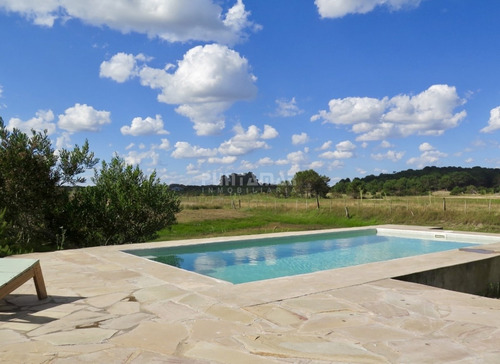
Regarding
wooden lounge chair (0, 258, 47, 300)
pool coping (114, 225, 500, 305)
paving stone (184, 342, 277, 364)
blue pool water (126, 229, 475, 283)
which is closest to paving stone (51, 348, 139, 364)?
paving stone (184, 342, 277, 364)

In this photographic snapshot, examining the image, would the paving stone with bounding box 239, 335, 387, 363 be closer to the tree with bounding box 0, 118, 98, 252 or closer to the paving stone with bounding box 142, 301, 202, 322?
the paving stone with bounding box 142, 301, 202, 322

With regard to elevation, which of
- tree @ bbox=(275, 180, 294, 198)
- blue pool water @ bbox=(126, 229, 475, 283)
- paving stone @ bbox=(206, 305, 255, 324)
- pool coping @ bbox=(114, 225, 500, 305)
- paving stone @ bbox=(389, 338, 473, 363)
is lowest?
blue pool water @ bbox=(126, 229, 475, 283)

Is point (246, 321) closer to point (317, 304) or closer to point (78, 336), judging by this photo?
point (317, 304)

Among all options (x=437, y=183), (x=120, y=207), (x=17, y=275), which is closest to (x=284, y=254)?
(x=120, y=207)

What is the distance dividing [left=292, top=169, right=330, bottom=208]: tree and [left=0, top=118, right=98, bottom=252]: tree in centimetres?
5517

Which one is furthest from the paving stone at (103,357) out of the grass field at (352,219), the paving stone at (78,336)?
the grass field at (352,219)

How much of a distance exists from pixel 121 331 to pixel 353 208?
2349 cm

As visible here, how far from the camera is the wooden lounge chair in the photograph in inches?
156

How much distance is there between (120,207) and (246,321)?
9068 millimetres

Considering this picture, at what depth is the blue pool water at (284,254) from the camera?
8.27 m

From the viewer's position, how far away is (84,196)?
12.2 metres

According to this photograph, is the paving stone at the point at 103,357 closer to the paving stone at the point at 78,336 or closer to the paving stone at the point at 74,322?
the paving stone at the point at 78,336

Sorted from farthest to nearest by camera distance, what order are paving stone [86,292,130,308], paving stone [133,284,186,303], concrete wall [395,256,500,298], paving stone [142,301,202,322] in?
concrete wall [395,256,500,298] < paving stone [133,284,186,303] < paving stone [86,292,130,308] < paving stone [142,301,202,322]

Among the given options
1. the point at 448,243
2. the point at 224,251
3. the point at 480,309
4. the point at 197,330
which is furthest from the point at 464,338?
the point at 448,243
